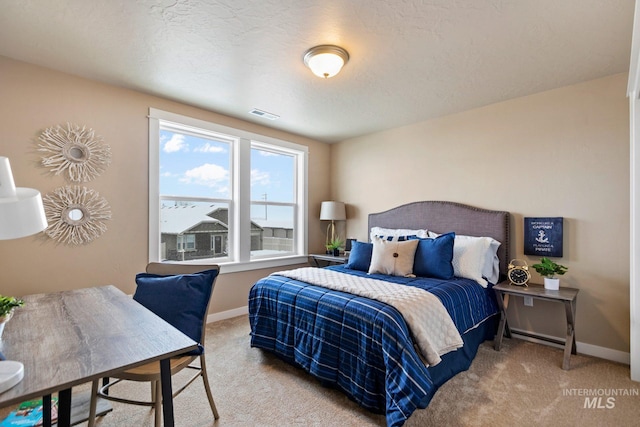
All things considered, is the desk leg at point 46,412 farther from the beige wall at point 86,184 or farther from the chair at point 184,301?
the beige wall at point 86,184

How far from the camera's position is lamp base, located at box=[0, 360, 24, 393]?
862 mm

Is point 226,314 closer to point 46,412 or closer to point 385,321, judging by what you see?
point 46,412

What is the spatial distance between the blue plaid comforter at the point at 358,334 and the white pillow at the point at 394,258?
98mm

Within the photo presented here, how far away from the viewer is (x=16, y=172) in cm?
245

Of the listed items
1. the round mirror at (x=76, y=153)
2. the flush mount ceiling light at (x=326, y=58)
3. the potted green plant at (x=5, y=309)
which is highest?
the flush mount ceiling light at (x=326, y=58)

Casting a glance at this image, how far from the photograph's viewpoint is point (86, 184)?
2.77 metres

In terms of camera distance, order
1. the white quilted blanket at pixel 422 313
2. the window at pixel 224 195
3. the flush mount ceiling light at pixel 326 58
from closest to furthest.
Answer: the white quilted blanket at pixel 422 313
the flush mount ceiling light at pixel 326 58
the window at pixel 224 195

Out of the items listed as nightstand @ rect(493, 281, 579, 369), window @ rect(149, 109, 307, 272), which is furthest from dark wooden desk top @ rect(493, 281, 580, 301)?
window @ rect(149, 109, 307, 272)

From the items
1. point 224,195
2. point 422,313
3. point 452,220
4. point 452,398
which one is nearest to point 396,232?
point 452,220

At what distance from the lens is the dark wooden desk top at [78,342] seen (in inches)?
37.1

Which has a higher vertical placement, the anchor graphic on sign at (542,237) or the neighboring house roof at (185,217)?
the neighboring house roof at (185,217)

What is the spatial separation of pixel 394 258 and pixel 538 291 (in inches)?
48.3

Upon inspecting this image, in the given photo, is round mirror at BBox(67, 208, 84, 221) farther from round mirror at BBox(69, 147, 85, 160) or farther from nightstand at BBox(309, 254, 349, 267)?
nightstand at BBox(309, 254, 349, 267)

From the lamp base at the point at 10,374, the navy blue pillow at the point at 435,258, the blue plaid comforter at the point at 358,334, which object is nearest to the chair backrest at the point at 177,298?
the blue plaid comforter at the point at 358,334
